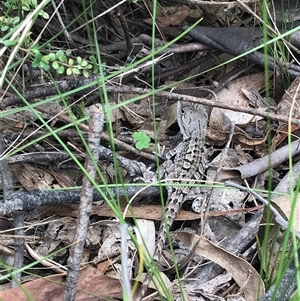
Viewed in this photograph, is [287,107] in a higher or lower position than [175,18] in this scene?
lower

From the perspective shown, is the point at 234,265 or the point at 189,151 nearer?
the point at 234,265

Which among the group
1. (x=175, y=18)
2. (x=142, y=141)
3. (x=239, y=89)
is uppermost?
(x=175, y=18)

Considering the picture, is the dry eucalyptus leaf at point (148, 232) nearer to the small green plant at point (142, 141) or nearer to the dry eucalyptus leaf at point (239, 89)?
the small green plant at point (142, 141)

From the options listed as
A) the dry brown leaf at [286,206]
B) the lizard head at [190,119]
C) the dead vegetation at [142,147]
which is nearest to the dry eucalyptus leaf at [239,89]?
the dead vegetation at [142,147]

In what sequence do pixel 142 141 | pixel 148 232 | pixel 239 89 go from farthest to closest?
pixel 239 89, pixel 142 141, pixel 148 232

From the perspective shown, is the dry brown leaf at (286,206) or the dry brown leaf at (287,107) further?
the dry brown leaf at (287,107)

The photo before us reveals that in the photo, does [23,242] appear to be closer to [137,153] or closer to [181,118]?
[137,153]

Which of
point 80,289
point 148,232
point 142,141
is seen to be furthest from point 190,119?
point 80,289

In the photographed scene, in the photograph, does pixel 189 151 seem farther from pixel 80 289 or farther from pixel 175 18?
pixel 80 289
